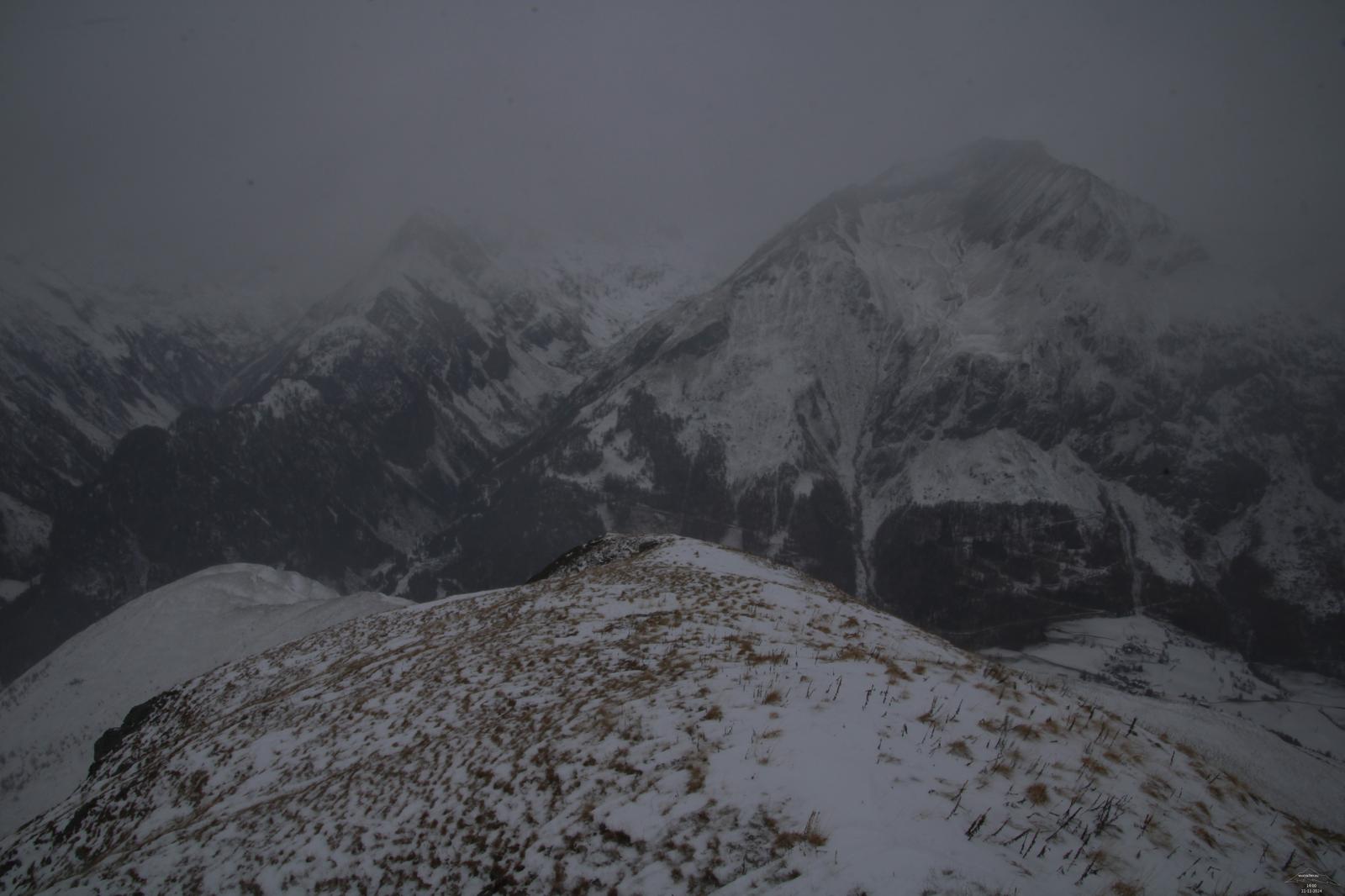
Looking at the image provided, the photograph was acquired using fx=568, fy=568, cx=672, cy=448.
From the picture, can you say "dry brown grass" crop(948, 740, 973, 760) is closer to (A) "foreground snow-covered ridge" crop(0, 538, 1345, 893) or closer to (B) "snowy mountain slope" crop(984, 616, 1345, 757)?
(A) "foreground snow-covered ridge" crop(0, 538, 1345, 893)

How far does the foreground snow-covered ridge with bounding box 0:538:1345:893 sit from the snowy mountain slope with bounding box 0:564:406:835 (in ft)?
156

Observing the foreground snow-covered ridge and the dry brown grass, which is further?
the dry brown grass

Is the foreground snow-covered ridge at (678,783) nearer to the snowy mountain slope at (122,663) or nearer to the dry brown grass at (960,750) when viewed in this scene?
the dry brown grass at (960,750)

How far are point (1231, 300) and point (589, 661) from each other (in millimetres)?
271978

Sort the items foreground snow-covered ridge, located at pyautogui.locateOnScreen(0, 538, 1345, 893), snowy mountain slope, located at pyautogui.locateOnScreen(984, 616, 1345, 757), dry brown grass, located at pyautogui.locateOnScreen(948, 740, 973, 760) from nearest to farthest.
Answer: foreground snow-covered ridge, located at pyautogui.locateOnScreen(0, 538, 1345, 893)
dry brown grass, located at pyautogui.locateOnScreen(948, 740, 973, 760)
snowy mountain slope, located at pyautogui.locateOnScreen(984, 616, 1345, 757)

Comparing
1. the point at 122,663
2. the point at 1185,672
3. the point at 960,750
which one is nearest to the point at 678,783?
the point at 960,750

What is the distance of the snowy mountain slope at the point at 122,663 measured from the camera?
45.7m

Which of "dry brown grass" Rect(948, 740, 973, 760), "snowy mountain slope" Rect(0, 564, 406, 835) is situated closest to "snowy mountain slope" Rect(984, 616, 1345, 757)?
"snowy mountain slope" Rect(0, 564, 406, 835)

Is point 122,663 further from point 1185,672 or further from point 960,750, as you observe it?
point 1185,672

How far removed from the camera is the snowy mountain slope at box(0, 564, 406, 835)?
4572 centimetres

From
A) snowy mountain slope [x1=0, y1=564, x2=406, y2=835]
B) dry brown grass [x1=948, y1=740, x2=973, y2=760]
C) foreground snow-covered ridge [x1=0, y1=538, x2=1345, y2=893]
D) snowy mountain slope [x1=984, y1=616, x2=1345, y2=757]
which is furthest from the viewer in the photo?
snowy mountain slope [x1=984, y1=616, x2=1345, y2=757]

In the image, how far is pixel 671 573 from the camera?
776 inches

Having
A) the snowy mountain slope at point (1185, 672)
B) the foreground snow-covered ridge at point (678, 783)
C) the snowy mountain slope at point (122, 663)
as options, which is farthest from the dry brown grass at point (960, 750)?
the snowy mountain slope at point (1185, 672)

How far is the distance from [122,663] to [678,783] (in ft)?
249
